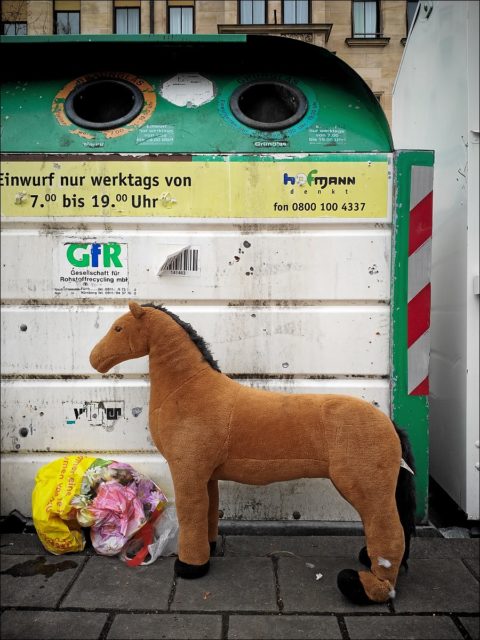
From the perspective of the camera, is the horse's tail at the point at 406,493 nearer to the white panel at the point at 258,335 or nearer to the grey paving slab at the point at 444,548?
the grey paving slab at the point at 444,548

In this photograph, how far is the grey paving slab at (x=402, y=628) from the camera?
70.0 inches

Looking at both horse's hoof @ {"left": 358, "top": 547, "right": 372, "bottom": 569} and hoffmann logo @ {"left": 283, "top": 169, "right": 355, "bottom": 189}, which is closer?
horse's hoof @ {"left": 358, "top": 547, "right": 372, "bottom": 569}

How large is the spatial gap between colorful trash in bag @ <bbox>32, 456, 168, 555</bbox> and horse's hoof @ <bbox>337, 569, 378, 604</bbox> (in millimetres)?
985

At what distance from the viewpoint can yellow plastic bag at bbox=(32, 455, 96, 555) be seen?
237 cm

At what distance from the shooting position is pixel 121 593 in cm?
205

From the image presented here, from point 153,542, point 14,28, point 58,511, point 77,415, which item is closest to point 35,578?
point 58,511

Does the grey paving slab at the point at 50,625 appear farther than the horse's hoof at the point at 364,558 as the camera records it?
No

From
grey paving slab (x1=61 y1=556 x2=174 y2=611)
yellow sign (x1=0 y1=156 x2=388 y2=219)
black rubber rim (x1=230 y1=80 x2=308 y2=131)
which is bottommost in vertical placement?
grey paving slab (x1=61 y1=556 x2=174 y2=611)

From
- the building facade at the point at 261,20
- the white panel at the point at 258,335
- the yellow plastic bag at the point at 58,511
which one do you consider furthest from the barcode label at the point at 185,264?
the building facade at the point at 261,20

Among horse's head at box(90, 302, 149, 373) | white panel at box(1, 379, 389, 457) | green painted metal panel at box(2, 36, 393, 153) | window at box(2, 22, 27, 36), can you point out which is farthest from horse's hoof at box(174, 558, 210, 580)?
window at box(2, 22, 27, 36)

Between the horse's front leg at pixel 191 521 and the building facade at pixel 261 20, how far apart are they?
10.6ft

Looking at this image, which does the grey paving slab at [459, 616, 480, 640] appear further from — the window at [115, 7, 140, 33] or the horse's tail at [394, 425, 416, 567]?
the window at [115, 7, 140, 33]

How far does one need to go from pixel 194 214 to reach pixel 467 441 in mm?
1915

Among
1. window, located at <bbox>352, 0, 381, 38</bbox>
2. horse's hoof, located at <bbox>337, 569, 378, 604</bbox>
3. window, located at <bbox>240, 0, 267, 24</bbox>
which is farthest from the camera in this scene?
window, located at <bbox>240, 0, 267, 24</bbox>
